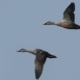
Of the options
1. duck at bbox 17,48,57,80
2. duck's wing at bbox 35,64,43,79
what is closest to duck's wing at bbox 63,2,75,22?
duck at bbox 17,48,57,80

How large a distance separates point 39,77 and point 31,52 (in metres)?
3.06

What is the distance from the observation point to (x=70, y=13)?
405ft

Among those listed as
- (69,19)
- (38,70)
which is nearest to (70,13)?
(69,19)

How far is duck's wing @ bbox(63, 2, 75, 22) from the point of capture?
404 ft

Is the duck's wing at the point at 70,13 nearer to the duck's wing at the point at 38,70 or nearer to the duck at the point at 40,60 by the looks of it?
the duck at the point at 40,60

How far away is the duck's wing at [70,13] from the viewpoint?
123 metres

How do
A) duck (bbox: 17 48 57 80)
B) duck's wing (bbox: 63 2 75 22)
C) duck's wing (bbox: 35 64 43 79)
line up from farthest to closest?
duck's wing (bbox: 63 2 75 22) < duck (bbox: 17 48 57 80) < duck's wing (bbox: 35 64 43 79)

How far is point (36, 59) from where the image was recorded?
12306 cm

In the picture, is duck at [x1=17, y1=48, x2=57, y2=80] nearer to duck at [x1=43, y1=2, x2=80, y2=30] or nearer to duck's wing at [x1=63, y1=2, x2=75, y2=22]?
duck at [x1=43, y1=2, x2=80, y2=30]

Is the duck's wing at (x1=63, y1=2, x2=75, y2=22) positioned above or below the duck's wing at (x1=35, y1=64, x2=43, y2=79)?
above

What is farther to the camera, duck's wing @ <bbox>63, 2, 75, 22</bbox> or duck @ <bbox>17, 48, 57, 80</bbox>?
duck's wing @ <bbox>63, 2, 75, 22</bbox>

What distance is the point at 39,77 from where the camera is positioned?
121625mm

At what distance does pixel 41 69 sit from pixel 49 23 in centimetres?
467

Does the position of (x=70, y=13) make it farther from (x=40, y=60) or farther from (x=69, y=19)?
(x=40, y=60)
